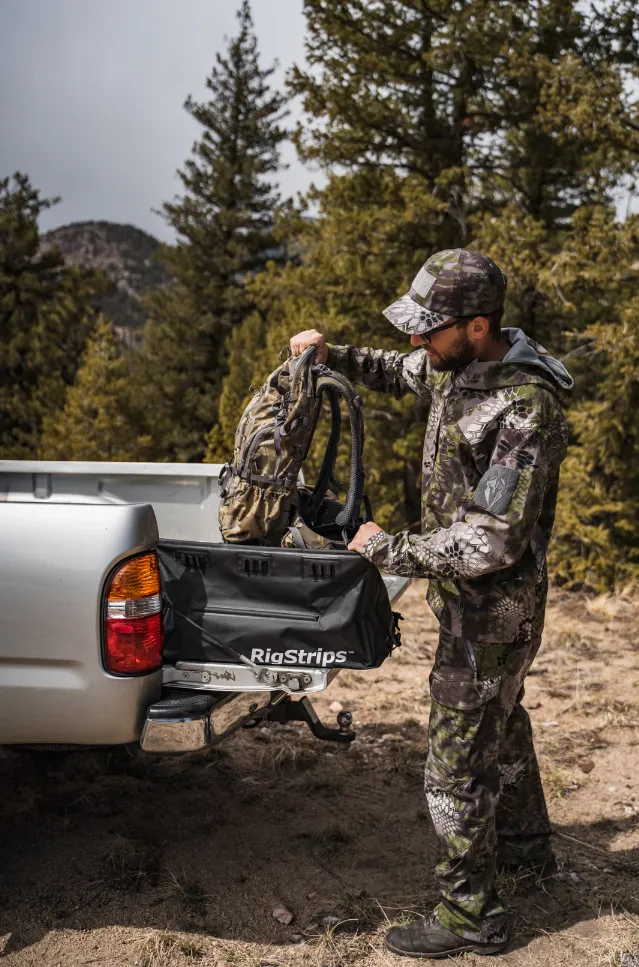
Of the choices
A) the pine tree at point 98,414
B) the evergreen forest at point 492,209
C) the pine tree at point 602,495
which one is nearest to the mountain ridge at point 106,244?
the pine tree at point 98,414

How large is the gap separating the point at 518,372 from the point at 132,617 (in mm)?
1373

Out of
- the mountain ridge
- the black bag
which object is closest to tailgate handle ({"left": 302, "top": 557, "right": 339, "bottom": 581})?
the black bag

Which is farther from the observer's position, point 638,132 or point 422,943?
point 638,132

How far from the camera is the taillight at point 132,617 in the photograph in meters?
2.59

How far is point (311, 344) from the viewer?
3.08m

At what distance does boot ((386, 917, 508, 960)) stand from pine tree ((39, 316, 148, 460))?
2417 centimetres

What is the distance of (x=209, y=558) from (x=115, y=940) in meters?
1.23

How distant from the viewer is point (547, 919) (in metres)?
2.90

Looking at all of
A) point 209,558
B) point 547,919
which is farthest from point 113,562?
point 547,919

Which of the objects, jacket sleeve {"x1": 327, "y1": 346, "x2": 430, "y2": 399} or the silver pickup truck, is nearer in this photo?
the silver pickup truck

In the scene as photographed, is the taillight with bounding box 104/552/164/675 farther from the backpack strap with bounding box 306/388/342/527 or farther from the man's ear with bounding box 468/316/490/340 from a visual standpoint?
the man's ear with bounding box 468/316/490/340

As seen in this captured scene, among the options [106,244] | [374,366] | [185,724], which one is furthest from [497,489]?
[106,244]

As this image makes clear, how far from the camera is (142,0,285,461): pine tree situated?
101ft

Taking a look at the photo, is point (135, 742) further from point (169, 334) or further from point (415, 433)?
point (169, 334)
